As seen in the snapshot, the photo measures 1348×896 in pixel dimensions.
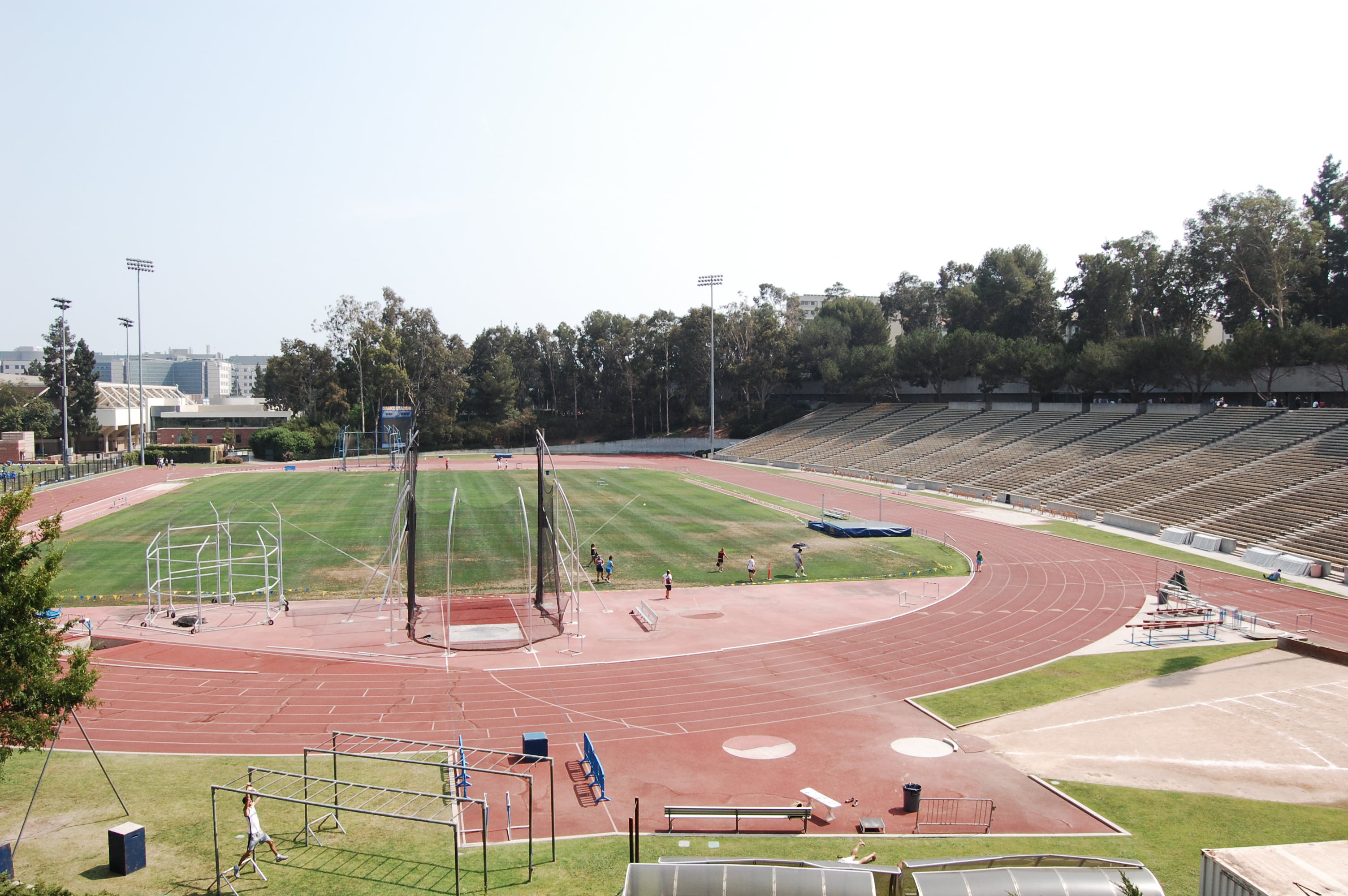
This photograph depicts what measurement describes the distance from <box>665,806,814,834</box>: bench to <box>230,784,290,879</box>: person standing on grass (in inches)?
242

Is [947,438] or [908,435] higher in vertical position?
[908,435]

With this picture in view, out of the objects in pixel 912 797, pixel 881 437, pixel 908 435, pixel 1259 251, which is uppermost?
pixel 1259 251

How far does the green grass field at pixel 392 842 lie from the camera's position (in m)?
11.9

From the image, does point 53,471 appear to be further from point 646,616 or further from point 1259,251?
point 1259,251

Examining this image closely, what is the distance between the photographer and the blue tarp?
145ft

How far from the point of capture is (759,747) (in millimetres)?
17938

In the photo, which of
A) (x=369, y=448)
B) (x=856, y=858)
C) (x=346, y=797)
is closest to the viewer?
(x=856, y=858)

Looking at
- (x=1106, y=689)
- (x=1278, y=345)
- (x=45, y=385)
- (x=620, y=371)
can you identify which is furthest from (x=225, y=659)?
(x=45, y=385)

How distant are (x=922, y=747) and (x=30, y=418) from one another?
105 metres

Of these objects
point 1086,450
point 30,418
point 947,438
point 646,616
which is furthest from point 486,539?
point 30,418

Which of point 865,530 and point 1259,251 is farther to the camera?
point 1259,251

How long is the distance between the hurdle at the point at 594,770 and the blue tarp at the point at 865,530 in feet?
97.2

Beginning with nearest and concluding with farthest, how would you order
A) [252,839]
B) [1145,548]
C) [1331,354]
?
[252,839] → [1145,548] → [1331,354]

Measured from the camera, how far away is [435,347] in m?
102
